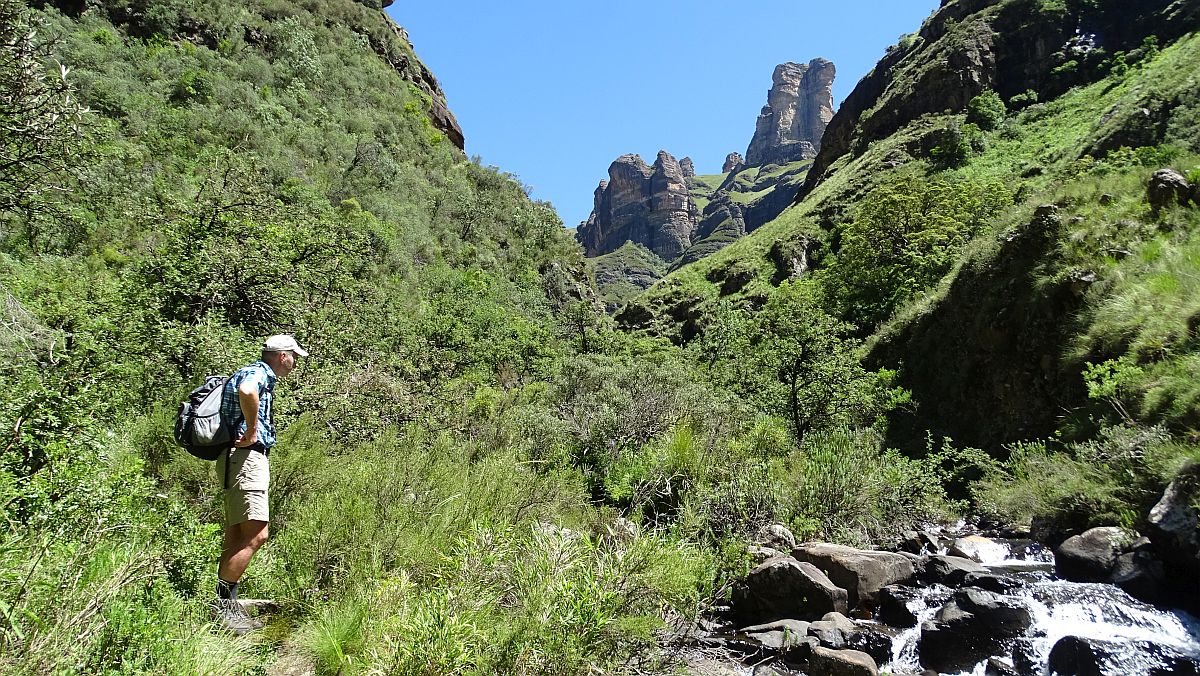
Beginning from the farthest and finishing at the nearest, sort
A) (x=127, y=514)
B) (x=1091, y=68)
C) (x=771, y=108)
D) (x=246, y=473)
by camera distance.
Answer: (x=771, y=108) < (x=1091, y=68) < (x=246, y=473) < (x=127, y=514)

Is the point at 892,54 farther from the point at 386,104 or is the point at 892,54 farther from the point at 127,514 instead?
the point at 127,514

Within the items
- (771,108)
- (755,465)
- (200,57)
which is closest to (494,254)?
(200,57)

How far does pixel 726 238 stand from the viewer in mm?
123750

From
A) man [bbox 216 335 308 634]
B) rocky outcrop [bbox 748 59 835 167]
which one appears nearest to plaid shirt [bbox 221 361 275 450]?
man [bbox 216 335 308 634]

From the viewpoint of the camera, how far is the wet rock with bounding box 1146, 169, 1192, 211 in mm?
11648

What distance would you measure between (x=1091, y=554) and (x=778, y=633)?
5142 mm

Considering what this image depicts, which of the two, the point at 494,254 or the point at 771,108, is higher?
the point at 771,108

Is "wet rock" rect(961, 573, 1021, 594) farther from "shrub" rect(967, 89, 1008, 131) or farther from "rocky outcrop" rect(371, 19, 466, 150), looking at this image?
"shrub" rect(967, 89, 1008, 131)

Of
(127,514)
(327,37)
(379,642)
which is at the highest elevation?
(327,37)

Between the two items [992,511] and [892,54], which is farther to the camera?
[892,54]

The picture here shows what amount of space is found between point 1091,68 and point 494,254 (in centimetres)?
4925

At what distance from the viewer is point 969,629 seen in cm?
689

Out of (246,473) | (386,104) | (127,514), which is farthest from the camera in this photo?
(386,104)

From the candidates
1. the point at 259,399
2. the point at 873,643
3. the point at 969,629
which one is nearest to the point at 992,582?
the point at 969,629
